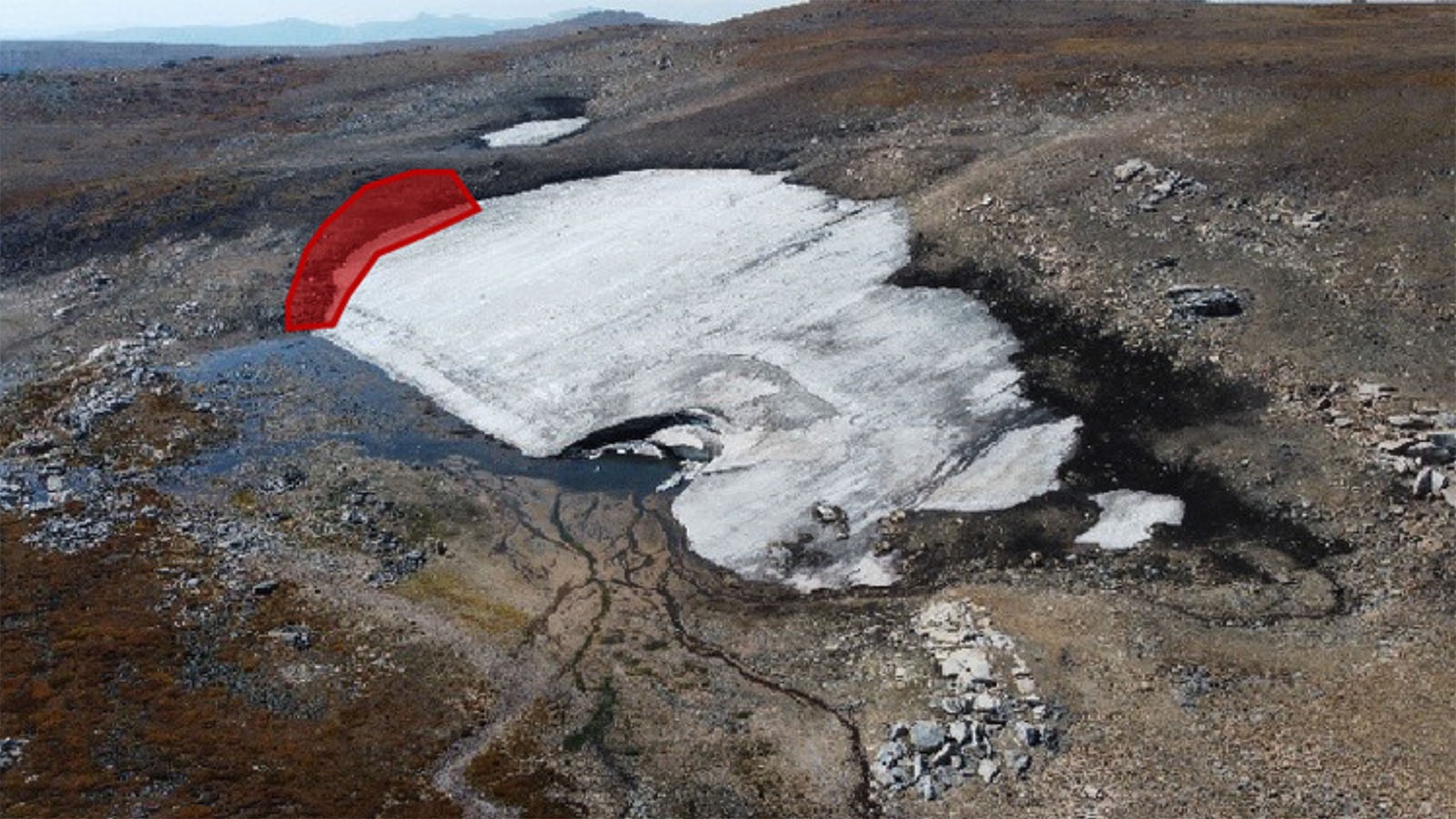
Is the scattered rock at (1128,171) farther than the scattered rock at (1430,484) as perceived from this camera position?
Yes

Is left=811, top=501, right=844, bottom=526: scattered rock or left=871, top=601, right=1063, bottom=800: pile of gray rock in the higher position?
left=811, top=501, right=844, bottom=526: scattered rock

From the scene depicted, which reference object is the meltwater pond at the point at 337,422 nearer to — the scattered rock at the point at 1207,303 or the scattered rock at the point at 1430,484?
the scattered rock at the point at 1207,303

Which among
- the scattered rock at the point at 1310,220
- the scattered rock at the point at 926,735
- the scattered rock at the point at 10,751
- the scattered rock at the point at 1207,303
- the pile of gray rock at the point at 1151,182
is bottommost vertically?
the scattered rock at the point at 10,751

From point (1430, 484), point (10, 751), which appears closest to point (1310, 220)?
point (1430, 484)

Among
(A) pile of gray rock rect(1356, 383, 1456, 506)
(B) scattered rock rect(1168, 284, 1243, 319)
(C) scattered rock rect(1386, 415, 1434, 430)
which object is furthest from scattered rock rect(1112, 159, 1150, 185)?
(C) scattered rock rect(1386, 415, 1434, 430)

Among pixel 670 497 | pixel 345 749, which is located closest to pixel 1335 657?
pixel 670 497

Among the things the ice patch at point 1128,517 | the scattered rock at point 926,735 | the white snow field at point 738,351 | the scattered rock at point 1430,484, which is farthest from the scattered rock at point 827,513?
the scattered rock at point 1430,484

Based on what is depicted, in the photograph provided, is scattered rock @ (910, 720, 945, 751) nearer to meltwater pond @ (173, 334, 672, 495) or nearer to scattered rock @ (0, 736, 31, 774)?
meltwater pond @ (173, 334, 672, 495)
